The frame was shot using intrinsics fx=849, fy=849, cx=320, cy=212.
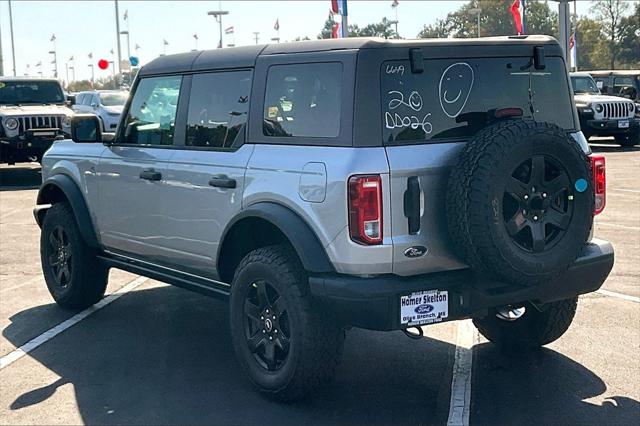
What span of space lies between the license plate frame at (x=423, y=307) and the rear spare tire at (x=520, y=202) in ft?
0.79

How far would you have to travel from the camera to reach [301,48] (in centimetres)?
460

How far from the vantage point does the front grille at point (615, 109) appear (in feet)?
66.3

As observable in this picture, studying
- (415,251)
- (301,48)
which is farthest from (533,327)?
(301,48)

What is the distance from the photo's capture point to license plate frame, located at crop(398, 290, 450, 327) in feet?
13.5

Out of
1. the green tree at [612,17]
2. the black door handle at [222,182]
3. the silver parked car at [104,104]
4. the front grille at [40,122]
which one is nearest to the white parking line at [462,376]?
the black door handle at [222,182]

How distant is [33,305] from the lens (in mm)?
6867

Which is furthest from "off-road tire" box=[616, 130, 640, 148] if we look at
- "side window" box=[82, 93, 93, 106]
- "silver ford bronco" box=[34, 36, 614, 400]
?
Answer: "silver ford bronco" box=[34, 36, 614, 400]

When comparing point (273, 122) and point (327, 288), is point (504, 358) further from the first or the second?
point (273, 122)

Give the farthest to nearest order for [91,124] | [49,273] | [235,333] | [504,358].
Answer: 1. [49,273]
2. [91,124]
3. [504,358]
4. [235,333]

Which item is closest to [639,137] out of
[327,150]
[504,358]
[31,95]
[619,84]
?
[619,84]

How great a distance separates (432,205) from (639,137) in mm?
18566

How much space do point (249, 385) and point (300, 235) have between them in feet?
3.67

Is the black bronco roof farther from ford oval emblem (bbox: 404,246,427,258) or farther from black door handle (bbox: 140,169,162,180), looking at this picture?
ford oval emblem (bbox: 404,246,427,258)

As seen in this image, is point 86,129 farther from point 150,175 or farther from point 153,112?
point 150,175
